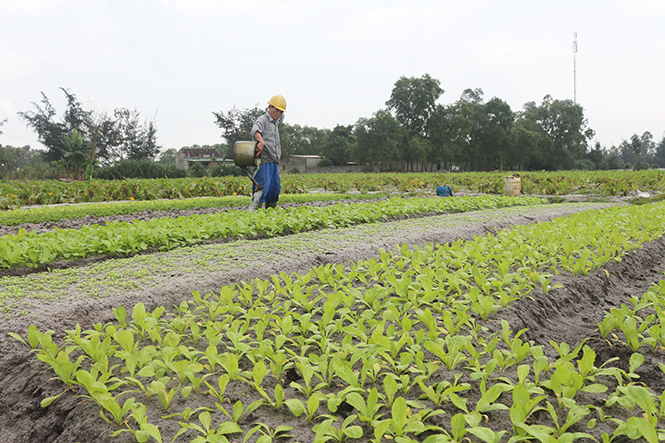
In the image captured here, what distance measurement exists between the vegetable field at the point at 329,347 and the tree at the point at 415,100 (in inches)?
2022

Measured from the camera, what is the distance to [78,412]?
1950mm

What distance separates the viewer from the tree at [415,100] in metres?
53.3

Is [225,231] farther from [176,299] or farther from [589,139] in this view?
[589,139]

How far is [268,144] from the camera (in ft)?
25.7

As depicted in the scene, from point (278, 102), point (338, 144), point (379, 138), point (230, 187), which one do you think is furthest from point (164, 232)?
point (338, 144)

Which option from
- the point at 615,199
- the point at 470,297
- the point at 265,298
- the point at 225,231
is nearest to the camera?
the point at 470,297

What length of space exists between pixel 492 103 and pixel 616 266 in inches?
2272

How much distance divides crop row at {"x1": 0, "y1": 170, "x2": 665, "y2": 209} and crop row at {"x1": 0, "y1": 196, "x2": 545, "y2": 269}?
7437 millimetres

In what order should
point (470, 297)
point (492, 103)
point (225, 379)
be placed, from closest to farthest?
1. point (225, 379)
2. point (470, 297)
3. point (492, 103)

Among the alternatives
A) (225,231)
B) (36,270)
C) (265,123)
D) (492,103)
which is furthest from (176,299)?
(492,103)

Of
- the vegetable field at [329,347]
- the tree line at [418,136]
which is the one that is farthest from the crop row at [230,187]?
the tree line at [418,136]

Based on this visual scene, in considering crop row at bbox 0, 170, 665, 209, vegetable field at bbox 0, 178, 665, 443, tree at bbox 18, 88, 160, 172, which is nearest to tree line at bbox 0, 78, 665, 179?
tree at bbox 18, 88, 160, 172

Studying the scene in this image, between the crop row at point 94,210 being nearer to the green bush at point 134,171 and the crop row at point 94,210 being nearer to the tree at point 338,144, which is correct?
the green bush at point 134,171

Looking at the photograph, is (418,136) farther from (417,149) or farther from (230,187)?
(230,187)
